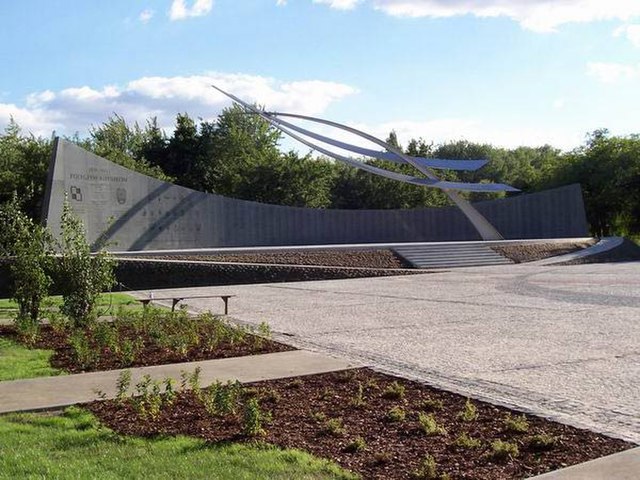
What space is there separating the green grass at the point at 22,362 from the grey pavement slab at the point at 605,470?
506 centimetres

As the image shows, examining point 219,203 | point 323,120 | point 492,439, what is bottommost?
point 492,439

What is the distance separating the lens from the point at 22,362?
7.75 meters

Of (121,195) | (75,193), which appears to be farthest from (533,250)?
(75,193)

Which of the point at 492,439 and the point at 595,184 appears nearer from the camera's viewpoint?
the point at 492,439

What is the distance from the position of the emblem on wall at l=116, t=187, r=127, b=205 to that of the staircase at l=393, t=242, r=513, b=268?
9179 millimetres

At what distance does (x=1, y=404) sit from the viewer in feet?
18.9

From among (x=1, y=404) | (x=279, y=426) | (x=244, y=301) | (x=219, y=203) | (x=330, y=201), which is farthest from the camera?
(x=330, y=201)

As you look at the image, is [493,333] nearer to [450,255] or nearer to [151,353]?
[151,353]

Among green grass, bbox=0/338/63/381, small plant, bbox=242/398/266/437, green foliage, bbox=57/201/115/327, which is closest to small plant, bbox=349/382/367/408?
small plant, bbox=242/398/266/437

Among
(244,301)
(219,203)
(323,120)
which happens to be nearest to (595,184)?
(323,120)

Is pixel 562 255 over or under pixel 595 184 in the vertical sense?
under

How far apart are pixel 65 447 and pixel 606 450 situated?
3.39 meters

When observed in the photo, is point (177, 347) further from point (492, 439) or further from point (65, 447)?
point (492, 439)

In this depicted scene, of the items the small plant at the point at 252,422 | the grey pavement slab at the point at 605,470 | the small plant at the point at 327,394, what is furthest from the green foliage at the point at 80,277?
the grey pavement slab at the point at 605,470
